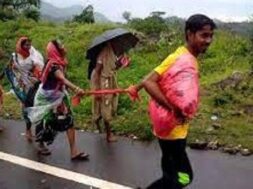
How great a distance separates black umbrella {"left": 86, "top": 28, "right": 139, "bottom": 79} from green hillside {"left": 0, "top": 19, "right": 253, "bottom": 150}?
1.09 meters

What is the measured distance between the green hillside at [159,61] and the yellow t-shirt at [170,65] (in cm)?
280

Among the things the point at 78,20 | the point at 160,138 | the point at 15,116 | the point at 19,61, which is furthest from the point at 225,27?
the point at 160,138

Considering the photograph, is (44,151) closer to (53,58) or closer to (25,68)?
(53,58)

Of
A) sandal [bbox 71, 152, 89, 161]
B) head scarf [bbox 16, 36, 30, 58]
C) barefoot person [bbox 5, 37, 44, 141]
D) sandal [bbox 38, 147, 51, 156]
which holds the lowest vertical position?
sandal [bbox 38, 147, 51, 156]

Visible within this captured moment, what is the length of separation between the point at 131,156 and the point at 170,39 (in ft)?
22.9

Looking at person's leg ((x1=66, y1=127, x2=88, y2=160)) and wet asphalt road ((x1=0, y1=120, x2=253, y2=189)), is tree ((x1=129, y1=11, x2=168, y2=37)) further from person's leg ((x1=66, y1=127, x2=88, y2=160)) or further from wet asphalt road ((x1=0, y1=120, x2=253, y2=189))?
person's leg ((x1=66, y1=127, x2=88, y2=160))

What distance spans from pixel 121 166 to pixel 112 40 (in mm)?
1792

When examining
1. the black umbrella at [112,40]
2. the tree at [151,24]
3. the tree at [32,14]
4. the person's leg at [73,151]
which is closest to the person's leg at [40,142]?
the person's leg at [73,151]

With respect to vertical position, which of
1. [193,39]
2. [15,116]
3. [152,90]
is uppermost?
[193,39]

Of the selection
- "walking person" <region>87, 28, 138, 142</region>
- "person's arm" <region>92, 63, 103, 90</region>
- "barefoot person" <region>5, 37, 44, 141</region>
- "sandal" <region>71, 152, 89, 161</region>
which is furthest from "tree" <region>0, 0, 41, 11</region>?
"sandal" <region>71, 152, 89, 161</region>

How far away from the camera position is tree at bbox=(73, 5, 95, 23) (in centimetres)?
1861

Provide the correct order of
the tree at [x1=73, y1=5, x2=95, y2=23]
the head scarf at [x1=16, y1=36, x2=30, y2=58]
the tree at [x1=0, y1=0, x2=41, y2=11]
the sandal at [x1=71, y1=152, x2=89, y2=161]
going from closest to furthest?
the sandal at [x1=71, y1=152, x2=89, y2=161] → the head scarf at [x1=16, y1=36, x2=30, y2=58] → the tree at [x1=73, y1=5, x2=95, y2=23] → the tree at [x1=0, y1=0, x2=41, y2=11]

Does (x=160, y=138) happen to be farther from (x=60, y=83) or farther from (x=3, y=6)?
(x=3, y=6)

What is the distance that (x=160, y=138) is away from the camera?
516 cm
